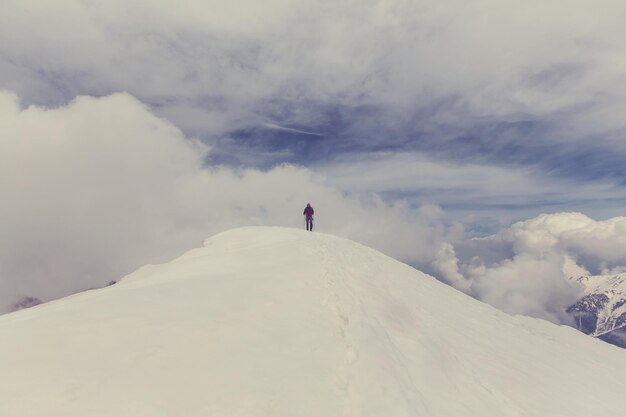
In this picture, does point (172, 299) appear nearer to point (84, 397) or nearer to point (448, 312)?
point (84, 397)

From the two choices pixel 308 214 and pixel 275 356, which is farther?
pixel 308 214

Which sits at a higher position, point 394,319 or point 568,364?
point 394,319

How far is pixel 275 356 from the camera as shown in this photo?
386 inches

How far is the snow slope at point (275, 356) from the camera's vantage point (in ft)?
25.3

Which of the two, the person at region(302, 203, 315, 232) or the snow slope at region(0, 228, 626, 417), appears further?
the person at region(302, 203, 315, 232)

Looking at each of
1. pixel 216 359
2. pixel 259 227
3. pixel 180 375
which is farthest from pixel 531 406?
pixel 259 227

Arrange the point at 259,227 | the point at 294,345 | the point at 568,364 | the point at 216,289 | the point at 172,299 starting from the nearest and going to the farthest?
the point at 294,345 → the point at 172,299 → the point at 216,289 → the point at 568,364 → the point at 259,227

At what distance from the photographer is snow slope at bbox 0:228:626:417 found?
7699 mm

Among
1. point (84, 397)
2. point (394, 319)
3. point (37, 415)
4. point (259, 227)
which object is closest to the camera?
point (37, 415)

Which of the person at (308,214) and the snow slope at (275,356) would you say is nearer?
the snow slope at (275,356)

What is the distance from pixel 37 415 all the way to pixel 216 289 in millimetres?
7485

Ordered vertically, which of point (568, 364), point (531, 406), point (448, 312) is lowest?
point (568, 364)

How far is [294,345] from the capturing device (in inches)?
417

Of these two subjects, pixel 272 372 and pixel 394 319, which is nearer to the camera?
pixel 272 372
